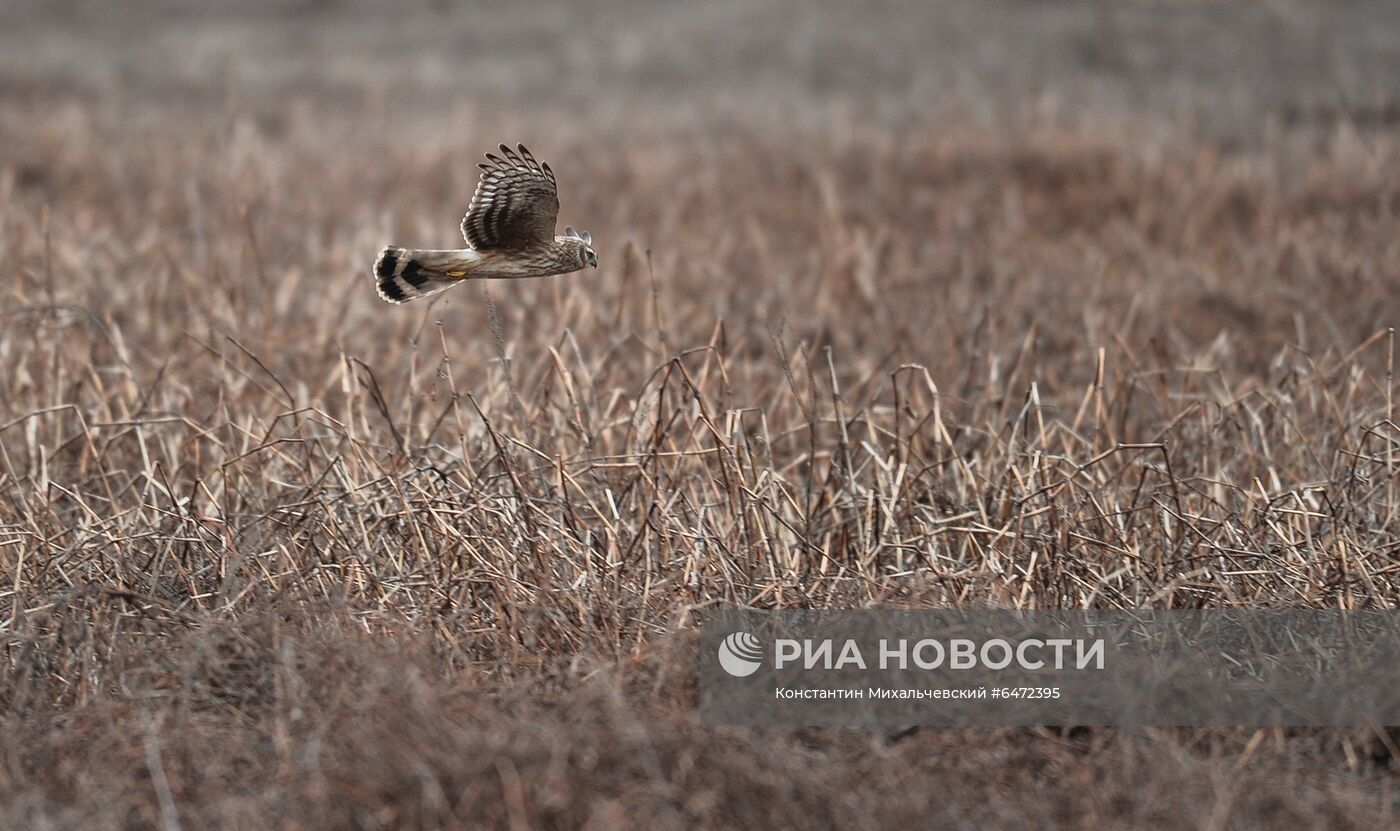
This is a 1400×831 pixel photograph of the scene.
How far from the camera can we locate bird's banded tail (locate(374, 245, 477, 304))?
1.77 metres

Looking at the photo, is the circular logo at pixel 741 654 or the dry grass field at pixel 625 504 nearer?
the dry grass field at pixel 625 504

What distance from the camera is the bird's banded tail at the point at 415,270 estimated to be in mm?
1766

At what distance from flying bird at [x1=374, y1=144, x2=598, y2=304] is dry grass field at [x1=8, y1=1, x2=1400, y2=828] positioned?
1.35 feet

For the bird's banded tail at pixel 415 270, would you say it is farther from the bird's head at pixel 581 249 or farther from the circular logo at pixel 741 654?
the circular logo at pixel 741 654

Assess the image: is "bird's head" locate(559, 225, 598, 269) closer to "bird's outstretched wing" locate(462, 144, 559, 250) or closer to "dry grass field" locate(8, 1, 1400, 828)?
"bird's outstretched wing" locate(462, 144, 559, 250)

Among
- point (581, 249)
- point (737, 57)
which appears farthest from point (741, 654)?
point (737, 57)

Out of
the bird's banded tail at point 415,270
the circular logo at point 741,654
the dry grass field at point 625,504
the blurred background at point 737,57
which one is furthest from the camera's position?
the blurred background at point 737,57

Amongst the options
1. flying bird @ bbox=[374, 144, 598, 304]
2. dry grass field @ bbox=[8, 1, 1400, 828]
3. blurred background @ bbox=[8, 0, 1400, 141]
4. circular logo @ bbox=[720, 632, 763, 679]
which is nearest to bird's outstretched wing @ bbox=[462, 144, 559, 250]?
flying bird @ bbox=[374, 144, 598, 304]

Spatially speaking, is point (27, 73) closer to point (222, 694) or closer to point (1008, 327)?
point (1008, 327)

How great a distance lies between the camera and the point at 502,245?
1.84 metres

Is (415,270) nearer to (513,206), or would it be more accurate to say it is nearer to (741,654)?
(513,206)

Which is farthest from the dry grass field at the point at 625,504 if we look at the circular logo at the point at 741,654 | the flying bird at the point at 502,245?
the flying bird at the point at 502,245

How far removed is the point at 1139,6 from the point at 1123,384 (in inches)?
389

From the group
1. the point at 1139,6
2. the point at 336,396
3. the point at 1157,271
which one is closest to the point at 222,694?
the point at 336,396
